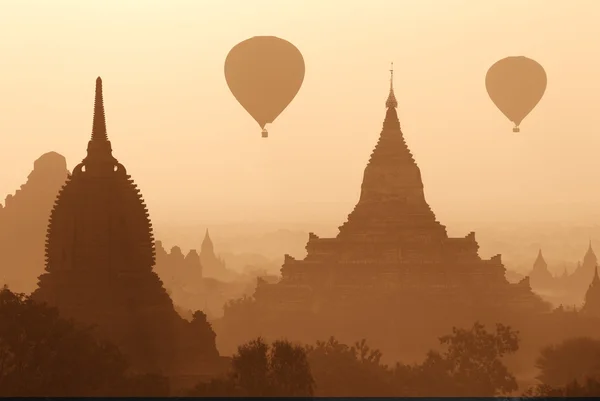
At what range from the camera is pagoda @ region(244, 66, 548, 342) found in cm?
15875

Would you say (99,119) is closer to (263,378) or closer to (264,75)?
(263,378)

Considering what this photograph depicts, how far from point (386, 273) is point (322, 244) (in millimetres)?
6720

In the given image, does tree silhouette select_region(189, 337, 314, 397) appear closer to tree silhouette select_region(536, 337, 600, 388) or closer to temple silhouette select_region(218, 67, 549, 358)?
tree silhouette select_region(536, 337, 600, 388)

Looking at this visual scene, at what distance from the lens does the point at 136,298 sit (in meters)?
108

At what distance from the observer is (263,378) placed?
92500 mm

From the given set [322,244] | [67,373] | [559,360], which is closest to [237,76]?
[322,244]

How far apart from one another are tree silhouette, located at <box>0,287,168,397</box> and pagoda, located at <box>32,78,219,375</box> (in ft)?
34.6

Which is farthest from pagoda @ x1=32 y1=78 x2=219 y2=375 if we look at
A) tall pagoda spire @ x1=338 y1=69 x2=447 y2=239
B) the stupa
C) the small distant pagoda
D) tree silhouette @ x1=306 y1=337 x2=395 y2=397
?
the small distant pagoda

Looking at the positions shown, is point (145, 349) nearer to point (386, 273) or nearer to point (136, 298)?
point (136, 298)

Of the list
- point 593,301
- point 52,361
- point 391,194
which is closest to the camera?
point 52,361

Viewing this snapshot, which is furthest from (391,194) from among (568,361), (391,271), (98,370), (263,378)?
(98,370)

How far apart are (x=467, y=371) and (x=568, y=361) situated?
774 centimetres

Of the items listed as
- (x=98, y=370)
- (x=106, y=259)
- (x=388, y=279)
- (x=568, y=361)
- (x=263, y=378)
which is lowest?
(x=263, y=378)

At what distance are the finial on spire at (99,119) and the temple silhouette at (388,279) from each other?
42.9 meters
